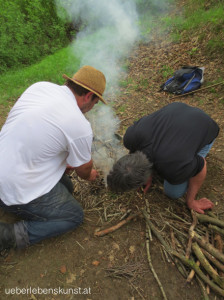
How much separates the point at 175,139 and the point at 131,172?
0.59m

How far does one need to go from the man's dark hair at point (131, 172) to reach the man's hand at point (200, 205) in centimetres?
89

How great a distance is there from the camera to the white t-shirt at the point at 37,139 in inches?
74.2

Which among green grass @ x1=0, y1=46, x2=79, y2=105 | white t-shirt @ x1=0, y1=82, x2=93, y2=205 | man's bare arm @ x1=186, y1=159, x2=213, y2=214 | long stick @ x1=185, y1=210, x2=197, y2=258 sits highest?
green grass @ x1=0, y1=46, x2=79, y2=105

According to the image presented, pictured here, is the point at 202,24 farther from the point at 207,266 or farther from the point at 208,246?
the point at 207,266

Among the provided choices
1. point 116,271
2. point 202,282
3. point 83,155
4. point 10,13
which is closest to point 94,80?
point 83,155

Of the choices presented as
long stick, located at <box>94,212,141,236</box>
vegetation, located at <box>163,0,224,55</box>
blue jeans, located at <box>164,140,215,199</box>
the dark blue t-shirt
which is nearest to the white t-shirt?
the dark blue t-shirt

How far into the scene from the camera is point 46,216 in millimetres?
2352

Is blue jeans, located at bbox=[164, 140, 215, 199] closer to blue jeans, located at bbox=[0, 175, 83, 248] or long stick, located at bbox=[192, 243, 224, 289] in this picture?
long stick, located at bbox=[192, 243, 224, 289]

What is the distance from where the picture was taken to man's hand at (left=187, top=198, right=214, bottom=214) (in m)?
2.60

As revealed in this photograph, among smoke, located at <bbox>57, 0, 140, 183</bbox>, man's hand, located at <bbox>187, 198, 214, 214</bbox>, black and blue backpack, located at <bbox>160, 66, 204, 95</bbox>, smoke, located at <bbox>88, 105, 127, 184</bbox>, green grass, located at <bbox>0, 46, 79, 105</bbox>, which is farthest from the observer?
green grass, located at <bbox>0, 46, 79, 105</bbox>

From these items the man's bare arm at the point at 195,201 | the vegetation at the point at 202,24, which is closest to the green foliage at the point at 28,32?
the vegetation at the point at 202,24

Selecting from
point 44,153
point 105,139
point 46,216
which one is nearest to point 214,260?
point 46,216

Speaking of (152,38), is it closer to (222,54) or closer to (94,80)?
(222,54)

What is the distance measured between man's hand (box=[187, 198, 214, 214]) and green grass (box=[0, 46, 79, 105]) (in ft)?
17.8
